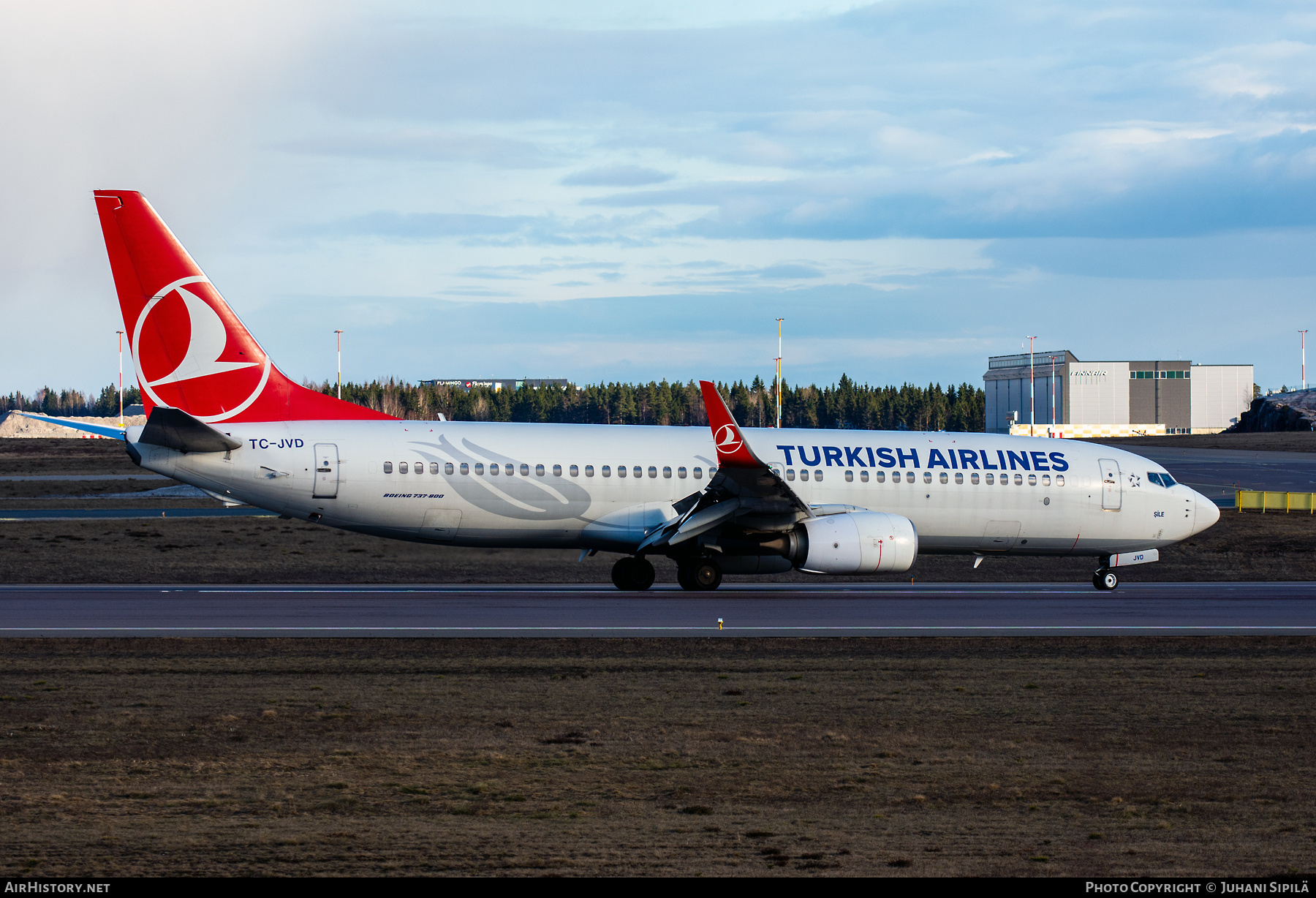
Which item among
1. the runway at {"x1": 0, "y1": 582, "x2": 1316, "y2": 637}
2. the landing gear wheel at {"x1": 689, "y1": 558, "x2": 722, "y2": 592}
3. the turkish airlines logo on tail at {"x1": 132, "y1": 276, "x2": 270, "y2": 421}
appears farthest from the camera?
the landing gear wheel at {"x1": 689, "y1": 558, "x2": 722, "y2": 592}

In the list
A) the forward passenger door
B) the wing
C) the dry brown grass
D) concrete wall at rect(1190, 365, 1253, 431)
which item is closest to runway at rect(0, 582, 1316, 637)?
the wing

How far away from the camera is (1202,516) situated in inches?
1244

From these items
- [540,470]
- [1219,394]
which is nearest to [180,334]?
[540,470]

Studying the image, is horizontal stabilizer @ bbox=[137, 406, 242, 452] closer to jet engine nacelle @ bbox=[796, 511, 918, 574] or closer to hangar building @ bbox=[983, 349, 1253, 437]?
jet engine nacelle @ bbox=[796, 511, 918, 574]

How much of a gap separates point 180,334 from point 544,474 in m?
8.41

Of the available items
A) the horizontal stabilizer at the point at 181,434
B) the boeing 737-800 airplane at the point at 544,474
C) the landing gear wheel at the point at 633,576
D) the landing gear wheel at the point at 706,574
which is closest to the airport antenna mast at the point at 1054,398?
the boeing 737-800 airplane at the point at 544,474

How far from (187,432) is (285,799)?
56.4ft

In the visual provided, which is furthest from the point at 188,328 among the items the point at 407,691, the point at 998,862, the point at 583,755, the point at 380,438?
the point at 998,862

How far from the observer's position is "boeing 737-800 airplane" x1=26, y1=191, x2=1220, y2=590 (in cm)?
2620

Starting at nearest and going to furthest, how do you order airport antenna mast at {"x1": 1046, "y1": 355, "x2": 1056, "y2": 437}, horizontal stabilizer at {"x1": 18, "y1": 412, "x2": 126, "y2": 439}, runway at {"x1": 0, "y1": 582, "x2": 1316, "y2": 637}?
1. runway at {"x1": 0, "y1": 582, "x2": 1316, "y2": 637}
2. horizontal stabilizer at {"x1": 18, "y1": 412, "x2": 126, "y2": 439}
3. airport antenna mast at {"x1": 1046, "y1": 355, "x2": 1056, "y2": 437}

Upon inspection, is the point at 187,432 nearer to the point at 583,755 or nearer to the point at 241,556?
the point at 241,556

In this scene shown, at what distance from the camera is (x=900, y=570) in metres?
26.6

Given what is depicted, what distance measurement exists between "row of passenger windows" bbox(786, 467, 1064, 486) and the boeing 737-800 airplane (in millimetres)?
33

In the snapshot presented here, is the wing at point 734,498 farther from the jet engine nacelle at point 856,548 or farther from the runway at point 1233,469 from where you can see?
the runway at point 1233,469
